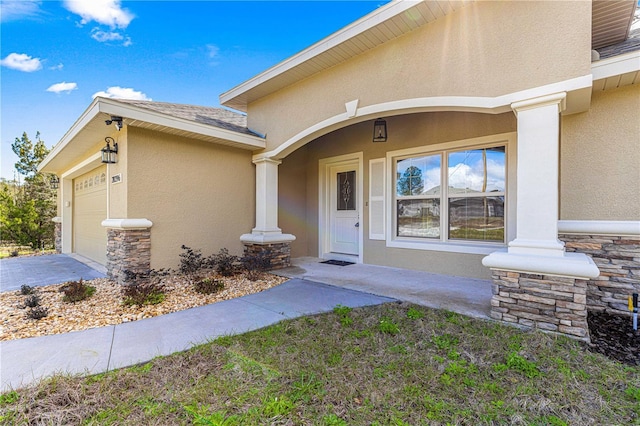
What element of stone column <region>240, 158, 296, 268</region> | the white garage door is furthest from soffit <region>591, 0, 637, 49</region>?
the white garage door

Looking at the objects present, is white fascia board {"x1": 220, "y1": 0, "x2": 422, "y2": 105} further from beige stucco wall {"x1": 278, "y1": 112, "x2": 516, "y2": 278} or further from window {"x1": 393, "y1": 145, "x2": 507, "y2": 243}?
window {"x1": 393, "y1": 145, "x2": 507, "y2": 243}

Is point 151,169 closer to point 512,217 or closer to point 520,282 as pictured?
point 520,282

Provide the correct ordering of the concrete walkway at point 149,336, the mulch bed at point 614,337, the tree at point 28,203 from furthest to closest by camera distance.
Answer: the tree at point 28,203 < the mulch bed at point 614,337 < the concrete walkway at point 149,336

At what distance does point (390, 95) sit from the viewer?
4.58m

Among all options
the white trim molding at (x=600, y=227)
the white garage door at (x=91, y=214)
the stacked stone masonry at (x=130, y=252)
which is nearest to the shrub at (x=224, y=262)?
the stacked stone masonry at (x=130, y=252)

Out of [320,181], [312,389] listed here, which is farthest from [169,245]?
[312,389]

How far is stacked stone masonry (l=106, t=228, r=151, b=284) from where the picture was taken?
5219 mm

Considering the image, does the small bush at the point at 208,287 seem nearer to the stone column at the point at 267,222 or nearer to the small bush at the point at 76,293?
the small bush at the point at 76,293

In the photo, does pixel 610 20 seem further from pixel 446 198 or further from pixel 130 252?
pixel 130 252

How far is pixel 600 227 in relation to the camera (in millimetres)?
3906

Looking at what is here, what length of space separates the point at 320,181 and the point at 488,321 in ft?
17.2

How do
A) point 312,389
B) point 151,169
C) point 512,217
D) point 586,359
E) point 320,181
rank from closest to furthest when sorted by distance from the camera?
point 312,389 < point 586,359 < point 512,217 < point 151,169 < point 320,181

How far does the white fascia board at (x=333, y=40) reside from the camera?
4.14m

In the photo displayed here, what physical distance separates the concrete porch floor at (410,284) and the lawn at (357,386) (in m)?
0.93
